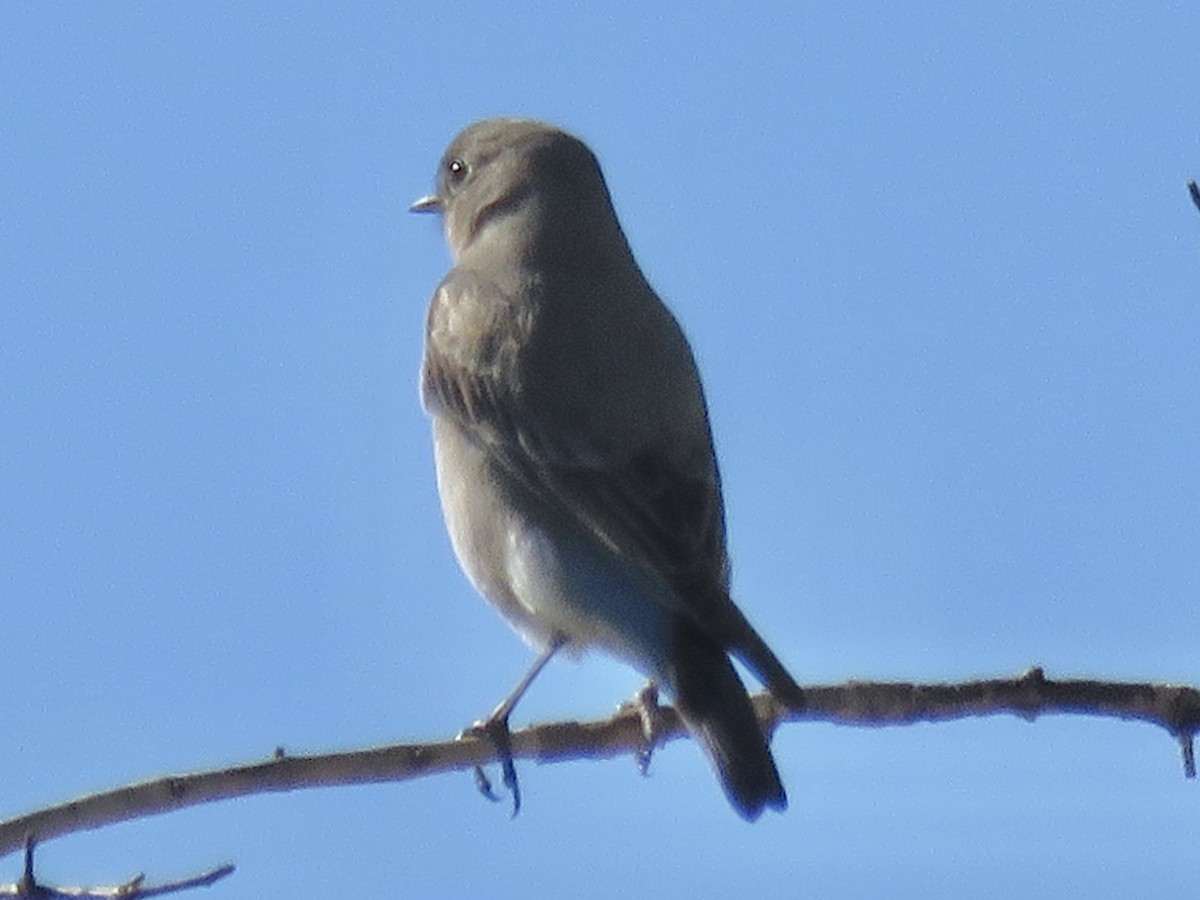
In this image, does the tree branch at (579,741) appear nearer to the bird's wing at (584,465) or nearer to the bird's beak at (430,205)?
the bird's wing at (584,465)

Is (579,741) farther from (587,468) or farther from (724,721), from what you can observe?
(587,468)

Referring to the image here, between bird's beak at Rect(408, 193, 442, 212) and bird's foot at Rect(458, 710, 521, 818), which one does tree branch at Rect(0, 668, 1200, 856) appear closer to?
bird's foot at Rect(458, 710, 521, 818)

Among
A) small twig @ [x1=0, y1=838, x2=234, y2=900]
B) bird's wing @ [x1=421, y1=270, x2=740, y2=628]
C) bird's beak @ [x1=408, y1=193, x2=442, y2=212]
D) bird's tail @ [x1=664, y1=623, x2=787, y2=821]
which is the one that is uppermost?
bird's beak @ [x1=408, y1=193, x2=442, y2=212]

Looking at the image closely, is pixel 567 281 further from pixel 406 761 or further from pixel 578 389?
pixel 406 761

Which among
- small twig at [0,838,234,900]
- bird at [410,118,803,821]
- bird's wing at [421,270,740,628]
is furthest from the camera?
bird's wing at [421,270,740,628]

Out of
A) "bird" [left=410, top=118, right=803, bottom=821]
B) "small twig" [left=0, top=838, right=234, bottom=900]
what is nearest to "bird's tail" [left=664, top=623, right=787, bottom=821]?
"bird" [left=410, top=118, right=803, bottom=821]

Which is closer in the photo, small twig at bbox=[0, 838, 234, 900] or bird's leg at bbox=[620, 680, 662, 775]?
small twig at bbox=[0, 838, 234, 900]

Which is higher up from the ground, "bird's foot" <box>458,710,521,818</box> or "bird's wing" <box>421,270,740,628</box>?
"bird's wing" <box>421,270,740,628</box>

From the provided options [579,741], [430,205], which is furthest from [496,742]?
[430,205]
